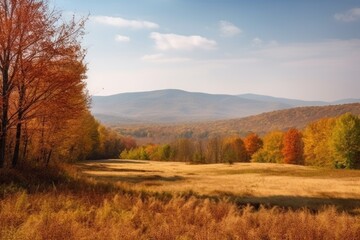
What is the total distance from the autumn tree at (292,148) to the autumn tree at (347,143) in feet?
74.5

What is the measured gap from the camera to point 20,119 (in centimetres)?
1881

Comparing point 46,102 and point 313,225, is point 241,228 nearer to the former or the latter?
point 313,225

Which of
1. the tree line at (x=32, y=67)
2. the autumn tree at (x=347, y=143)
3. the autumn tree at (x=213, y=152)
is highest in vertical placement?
the tree line at (x=32, y=67)

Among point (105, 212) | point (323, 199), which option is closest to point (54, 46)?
point (105, 212)

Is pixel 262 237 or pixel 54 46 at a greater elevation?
pixel 54 46

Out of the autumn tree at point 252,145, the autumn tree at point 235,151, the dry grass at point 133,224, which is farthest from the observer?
the autumn tree at point 252,145

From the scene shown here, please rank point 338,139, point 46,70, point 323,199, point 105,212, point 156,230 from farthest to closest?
point 338,139
point 323,199
point 46,70
point 105,212
point 156,230

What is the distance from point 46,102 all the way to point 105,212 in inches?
360

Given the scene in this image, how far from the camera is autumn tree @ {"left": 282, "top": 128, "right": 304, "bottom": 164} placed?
94.3m

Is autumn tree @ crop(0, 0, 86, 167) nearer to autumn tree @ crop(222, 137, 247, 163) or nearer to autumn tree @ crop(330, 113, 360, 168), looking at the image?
autumn tree @ crop(330, 113, 360, 168)

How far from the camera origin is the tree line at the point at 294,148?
2783 inches

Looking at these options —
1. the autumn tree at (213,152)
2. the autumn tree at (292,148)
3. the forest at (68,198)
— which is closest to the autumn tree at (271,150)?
the autumn tree at (292,148)

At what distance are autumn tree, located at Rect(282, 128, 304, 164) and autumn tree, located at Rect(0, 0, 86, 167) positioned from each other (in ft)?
272

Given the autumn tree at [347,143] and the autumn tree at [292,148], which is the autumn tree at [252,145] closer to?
the autumn tree at [292,148]
